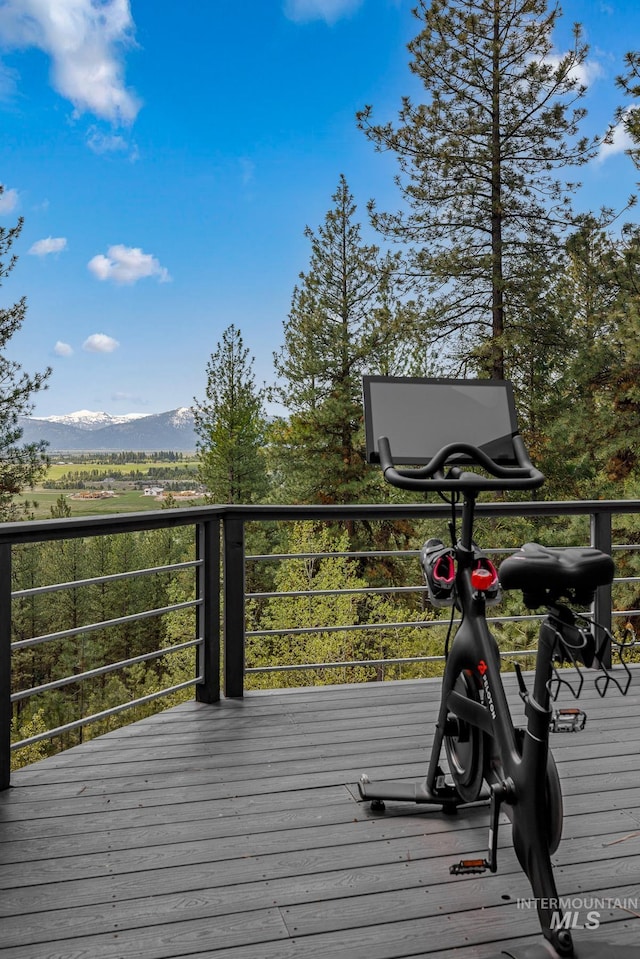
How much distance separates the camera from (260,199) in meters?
28.7

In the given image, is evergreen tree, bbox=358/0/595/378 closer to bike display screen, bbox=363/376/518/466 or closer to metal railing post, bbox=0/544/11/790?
bike display screen, bbox=363/376/518/466

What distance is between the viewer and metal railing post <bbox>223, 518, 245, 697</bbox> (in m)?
3.11

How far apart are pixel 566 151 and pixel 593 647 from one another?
11523 millimetres

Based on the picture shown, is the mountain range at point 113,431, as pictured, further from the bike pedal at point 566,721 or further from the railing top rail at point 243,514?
the bike pedal at point 566,721

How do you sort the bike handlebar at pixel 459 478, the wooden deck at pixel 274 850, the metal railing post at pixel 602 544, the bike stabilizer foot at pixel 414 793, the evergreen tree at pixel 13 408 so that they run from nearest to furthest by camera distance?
the wooden deck at pixel 274 850, the bike handlebar at pixel 459 478, the bike stabilizer foot at pixel 414 793, the metal railing post at pixel 602 544, the evergreen tree at pixel 13 408

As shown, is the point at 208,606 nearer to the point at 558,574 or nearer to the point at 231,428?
the point at 558,574

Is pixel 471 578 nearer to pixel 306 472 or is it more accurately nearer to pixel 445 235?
pixel 445 235

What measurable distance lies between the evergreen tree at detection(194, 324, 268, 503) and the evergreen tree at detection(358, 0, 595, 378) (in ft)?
24.1

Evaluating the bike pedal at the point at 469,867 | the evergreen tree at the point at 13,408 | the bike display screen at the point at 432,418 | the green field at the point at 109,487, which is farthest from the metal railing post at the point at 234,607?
the green field at the point at 109,487

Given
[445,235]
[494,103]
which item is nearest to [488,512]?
[445,235]

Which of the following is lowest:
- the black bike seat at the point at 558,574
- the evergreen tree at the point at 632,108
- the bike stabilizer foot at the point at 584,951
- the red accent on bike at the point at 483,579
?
the bike stabilizer foot at the point at 584,951

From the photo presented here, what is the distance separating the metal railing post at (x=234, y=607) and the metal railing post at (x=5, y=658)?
101 cm

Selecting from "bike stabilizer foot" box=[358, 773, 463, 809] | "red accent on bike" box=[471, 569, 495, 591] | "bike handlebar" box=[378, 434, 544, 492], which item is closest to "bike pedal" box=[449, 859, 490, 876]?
"bike stabilizer foot" box=[358, 773, 463, 809]

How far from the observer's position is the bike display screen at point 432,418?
194cm
